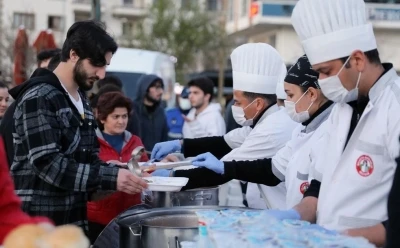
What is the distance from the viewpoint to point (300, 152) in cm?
458

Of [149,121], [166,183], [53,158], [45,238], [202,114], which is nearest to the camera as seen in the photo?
[45,238]

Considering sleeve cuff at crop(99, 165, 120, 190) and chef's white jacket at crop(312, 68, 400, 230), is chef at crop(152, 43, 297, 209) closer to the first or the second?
sleeve cuff at crop(99, 165, 120, 190)

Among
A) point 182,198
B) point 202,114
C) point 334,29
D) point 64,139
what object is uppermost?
point 334,29

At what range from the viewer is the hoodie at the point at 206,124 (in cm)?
1134

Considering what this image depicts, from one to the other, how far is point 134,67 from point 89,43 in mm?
9917

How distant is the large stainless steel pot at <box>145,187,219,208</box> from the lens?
4898 millimetres

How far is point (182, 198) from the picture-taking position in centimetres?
496

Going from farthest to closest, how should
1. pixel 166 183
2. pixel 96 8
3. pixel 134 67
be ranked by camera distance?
1. pixel 134 67
2. pixel 96 8
3. pixel 166 183

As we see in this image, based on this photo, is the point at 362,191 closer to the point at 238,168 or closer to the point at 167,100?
the point at 238,168

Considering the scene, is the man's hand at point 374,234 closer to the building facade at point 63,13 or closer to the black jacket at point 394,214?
the black jacket at point 394,214

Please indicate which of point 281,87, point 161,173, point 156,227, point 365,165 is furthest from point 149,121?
point 365,165

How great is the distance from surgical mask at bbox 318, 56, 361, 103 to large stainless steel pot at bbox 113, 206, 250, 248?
885mm

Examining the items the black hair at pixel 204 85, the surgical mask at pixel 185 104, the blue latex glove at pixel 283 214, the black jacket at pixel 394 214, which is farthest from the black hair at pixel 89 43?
the surgical mask at pixel 185 104

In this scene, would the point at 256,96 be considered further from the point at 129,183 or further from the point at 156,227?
the point at 156,227
